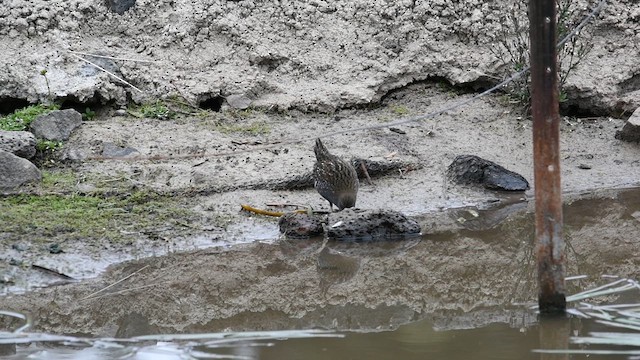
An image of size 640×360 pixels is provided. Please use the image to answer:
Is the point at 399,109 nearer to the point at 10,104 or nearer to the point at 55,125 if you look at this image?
the point at 55,125

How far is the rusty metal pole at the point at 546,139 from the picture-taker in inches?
198

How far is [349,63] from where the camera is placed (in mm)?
10391

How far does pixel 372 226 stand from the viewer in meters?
7.70

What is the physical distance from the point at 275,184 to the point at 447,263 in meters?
2.09

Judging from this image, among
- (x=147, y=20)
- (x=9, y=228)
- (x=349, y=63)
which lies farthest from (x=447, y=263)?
(x=147, y=20)

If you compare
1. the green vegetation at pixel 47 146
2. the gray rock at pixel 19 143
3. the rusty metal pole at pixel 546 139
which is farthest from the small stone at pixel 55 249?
the rusty metal pole at pixel 546 139

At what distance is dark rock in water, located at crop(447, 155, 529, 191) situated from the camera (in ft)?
29.6

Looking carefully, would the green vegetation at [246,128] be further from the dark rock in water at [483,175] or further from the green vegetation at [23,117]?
the dark rock in water at [483,175]

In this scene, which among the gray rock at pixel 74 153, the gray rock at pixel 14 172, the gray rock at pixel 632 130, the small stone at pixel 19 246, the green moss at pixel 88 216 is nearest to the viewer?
the small stone at pixel 19 246

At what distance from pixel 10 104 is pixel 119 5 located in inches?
61.1

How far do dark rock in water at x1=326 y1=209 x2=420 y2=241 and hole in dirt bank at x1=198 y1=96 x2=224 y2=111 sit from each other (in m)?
2.74

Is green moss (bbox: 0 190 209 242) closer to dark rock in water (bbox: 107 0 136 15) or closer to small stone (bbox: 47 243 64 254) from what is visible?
small stone (bbox: 47 243 64 254)

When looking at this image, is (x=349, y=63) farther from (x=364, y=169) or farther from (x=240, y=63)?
(x=364, y=169)

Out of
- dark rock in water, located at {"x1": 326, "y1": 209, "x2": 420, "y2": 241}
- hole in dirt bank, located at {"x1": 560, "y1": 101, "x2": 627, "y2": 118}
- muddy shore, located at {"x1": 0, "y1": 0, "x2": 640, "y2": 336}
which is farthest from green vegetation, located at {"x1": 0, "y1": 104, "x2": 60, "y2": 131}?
hole in dirt bank, located at {"x1": 560, "y1": 101, "x2": 627, "y2": 118}
